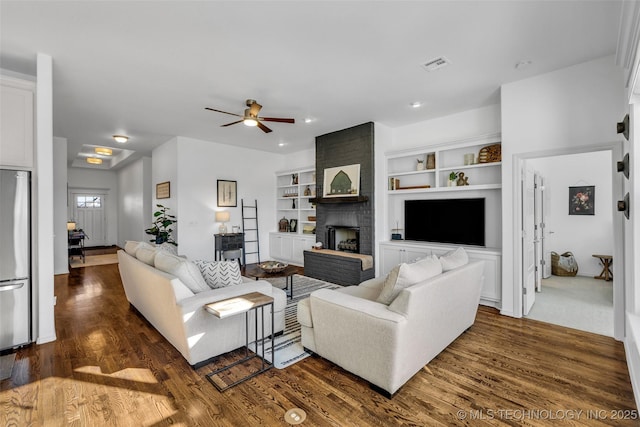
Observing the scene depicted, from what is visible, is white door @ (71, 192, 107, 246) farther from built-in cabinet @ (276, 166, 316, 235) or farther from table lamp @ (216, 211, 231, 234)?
built-in cabinet @ (276, 166, 316, 235)

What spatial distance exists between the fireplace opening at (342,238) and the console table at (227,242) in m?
2.18

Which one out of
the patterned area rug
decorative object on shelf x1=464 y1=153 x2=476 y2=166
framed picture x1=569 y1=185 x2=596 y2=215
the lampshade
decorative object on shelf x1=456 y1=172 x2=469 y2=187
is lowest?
the patterned area rug

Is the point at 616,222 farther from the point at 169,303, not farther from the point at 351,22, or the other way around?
the point at 169,303

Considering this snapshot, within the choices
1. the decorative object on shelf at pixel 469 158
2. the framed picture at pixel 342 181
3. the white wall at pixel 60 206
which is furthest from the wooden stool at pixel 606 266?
the white wall at pixel 60 206

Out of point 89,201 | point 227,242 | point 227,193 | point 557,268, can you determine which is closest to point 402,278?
point 227,242

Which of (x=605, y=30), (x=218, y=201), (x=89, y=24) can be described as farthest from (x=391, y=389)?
(x=218, y=201)

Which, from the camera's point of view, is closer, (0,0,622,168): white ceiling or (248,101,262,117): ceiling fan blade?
(0,0,622,168): white ceiling

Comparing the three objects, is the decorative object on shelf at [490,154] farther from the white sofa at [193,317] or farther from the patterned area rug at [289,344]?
the white sofa at [193,317]

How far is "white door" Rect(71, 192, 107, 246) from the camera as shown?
33.6 feet

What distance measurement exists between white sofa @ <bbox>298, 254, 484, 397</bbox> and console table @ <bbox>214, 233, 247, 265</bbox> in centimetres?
430

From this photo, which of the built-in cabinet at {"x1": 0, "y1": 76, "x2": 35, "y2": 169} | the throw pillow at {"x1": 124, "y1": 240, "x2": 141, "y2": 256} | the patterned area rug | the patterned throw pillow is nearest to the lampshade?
the throw pillow at {"x1": 124, "y1": 240, "x2": 141, "y2": 256}

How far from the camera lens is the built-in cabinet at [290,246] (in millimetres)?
6816

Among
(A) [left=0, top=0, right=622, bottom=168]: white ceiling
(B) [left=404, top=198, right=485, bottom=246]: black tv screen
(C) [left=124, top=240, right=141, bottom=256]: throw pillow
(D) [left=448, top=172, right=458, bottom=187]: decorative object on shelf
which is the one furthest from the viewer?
(D) [left=448, top=172, right=458, bottom=187]: decorative object on shelf

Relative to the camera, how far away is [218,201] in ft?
22.0
